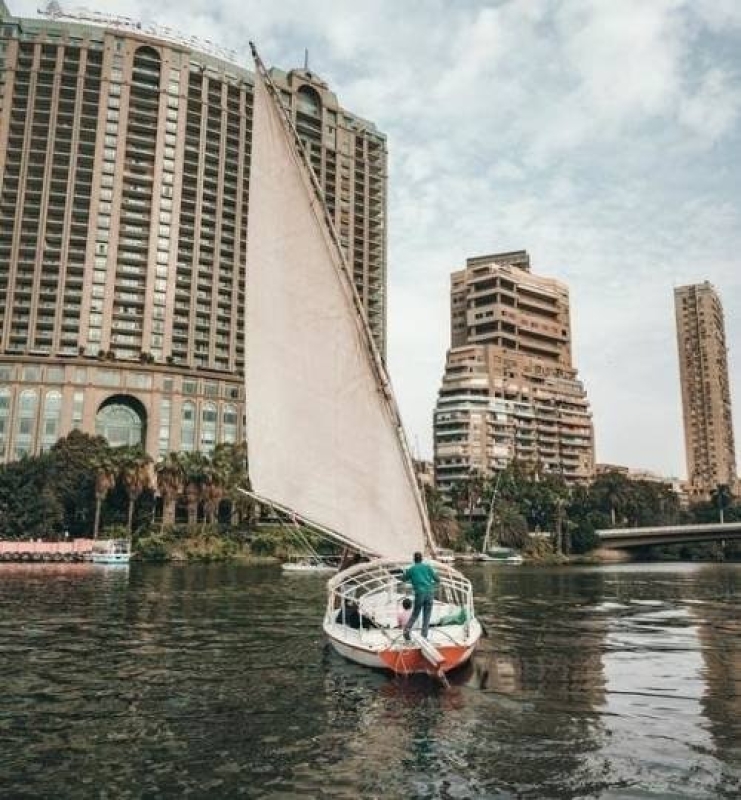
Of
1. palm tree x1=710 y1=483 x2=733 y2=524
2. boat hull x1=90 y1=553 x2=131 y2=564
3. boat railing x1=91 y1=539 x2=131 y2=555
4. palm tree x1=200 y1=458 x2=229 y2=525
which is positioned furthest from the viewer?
palm tree x1=710 y1=483 x2=733 y2=524

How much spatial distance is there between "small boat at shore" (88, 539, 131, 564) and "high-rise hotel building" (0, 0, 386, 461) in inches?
1527

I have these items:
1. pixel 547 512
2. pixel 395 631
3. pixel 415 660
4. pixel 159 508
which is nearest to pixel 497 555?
pixel 547 512

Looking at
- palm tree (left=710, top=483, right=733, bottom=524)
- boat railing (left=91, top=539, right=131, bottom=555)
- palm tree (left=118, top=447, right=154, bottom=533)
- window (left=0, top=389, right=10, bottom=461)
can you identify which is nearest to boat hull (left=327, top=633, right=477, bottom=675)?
boat railing (left=91, top=539, right=131, bottom=555)

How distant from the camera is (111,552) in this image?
88.8m

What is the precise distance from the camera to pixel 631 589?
61906mm

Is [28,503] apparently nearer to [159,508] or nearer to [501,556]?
[159,508]

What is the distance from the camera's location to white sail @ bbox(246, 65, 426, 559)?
2319 cm

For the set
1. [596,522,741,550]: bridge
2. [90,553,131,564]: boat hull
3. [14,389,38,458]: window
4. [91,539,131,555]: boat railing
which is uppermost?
[14,389,38,458]: window

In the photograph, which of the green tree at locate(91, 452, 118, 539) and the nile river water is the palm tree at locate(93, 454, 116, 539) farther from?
the nile river water

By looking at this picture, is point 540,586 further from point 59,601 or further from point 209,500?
point 209,500

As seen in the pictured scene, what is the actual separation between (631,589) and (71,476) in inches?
3155

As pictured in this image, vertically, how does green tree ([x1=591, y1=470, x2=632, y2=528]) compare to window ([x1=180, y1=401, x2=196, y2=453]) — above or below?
below

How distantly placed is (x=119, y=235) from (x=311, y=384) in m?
141

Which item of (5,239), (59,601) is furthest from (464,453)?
(59,601)
